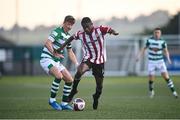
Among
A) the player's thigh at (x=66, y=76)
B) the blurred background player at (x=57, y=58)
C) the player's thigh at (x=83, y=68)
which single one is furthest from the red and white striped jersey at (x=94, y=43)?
the player's thigh at (x=66, y=76)

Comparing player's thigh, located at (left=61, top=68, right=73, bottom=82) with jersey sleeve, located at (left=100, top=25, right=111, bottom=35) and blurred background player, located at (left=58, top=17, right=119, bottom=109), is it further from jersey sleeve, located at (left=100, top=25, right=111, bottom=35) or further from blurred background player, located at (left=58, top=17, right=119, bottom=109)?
jersey sleeve, located at (left=100, top=25, right=111, bottom=35)

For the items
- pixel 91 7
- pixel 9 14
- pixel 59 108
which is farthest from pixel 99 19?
pixel 59 108

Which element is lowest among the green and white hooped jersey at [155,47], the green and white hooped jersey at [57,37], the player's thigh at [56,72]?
the player's thigh at [56,72]

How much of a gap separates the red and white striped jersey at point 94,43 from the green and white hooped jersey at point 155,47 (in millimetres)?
6464

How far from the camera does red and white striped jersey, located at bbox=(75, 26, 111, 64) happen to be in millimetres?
17250

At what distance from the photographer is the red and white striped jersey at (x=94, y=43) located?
56.6 feet

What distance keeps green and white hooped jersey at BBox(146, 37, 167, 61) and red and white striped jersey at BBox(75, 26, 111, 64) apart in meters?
6.46

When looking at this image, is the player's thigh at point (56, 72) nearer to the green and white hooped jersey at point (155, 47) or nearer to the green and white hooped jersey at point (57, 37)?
the green and white hooped jersey at point (57, 37)

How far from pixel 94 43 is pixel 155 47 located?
671 cm

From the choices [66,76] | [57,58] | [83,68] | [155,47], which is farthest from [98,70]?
[155,47]

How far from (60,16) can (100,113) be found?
2626cm

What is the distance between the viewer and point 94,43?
683 inches

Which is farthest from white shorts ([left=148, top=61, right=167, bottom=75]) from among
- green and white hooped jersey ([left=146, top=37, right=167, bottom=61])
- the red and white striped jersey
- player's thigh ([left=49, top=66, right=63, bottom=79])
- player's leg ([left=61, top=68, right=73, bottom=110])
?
player's thigh ([left=49, top=66, right=63, bottom=79])

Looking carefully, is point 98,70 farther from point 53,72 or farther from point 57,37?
point 57,37
